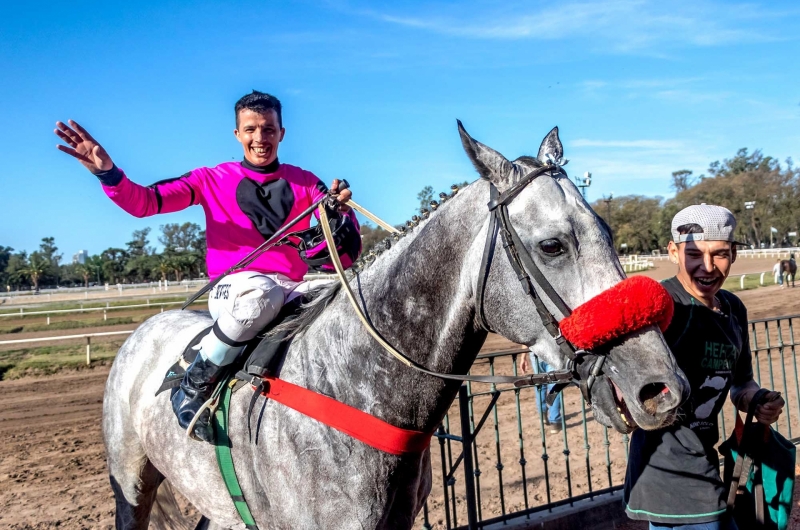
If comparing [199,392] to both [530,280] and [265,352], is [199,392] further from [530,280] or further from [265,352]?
[530,280]

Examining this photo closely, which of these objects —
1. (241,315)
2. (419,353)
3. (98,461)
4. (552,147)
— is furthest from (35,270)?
(552,147)

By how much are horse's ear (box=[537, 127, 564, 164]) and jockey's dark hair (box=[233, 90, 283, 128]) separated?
146 cm

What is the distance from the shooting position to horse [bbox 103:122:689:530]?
179cm

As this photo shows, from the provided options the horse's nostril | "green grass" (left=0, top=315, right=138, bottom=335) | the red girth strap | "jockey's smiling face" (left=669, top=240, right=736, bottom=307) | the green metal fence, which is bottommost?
the green metal fence

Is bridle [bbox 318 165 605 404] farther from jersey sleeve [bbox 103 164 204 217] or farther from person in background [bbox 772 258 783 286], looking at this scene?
person in background [bbox 772 258 783 286]

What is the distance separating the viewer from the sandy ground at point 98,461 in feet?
17.8

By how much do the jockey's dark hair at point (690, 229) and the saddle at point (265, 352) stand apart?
1809mm

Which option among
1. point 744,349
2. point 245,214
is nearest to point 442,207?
point 245,214

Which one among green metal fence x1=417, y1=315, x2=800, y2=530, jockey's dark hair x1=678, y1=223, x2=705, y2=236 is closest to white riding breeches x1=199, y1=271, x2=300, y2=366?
jockey's dark hair x1=678, y1=223, x2=705, y2=236

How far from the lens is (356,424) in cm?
217

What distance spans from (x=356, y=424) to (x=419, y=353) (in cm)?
36

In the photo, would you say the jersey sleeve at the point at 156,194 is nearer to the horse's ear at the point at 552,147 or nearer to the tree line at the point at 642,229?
the horse's ear at the point at 552,147

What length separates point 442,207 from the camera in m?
2.25

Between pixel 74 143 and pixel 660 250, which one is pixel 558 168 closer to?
pixel 74 143
